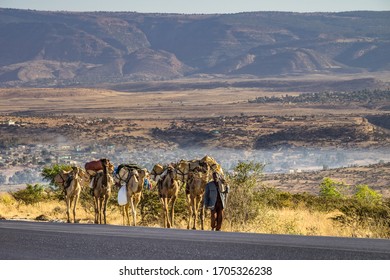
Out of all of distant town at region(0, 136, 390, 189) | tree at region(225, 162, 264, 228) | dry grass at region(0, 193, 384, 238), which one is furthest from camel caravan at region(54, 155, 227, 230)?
distant town at region(0, 136, 390, 189)

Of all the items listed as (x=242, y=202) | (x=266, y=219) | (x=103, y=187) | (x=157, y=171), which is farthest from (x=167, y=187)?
(x=266, y=219)

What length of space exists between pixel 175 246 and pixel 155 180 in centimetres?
744

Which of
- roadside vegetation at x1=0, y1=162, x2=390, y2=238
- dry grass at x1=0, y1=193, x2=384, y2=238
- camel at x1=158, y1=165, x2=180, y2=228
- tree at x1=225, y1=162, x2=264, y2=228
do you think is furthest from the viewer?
tree at x1=225, y1=162, x2=264, y2=228

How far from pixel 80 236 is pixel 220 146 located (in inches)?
2687

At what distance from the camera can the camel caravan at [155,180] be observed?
19.6m

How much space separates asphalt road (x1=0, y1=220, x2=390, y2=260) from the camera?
12070 millimetres

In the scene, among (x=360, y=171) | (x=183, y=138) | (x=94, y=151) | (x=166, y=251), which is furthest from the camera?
(x=183, y=138)

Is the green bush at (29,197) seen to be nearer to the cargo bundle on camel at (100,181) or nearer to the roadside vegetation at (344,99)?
the cargo bundle on camel at (100,181)

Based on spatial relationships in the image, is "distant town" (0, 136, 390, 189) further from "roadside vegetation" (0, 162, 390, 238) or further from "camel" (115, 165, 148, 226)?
"camel" (115, 165, 148, 226)

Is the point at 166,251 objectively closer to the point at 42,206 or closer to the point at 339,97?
the point at 42,206

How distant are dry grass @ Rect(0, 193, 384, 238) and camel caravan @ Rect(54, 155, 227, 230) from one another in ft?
3.94

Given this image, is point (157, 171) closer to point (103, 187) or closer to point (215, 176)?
point (103, 187)

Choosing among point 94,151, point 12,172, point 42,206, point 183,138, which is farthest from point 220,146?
point 42,206

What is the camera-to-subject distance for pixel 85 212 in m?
26.6
